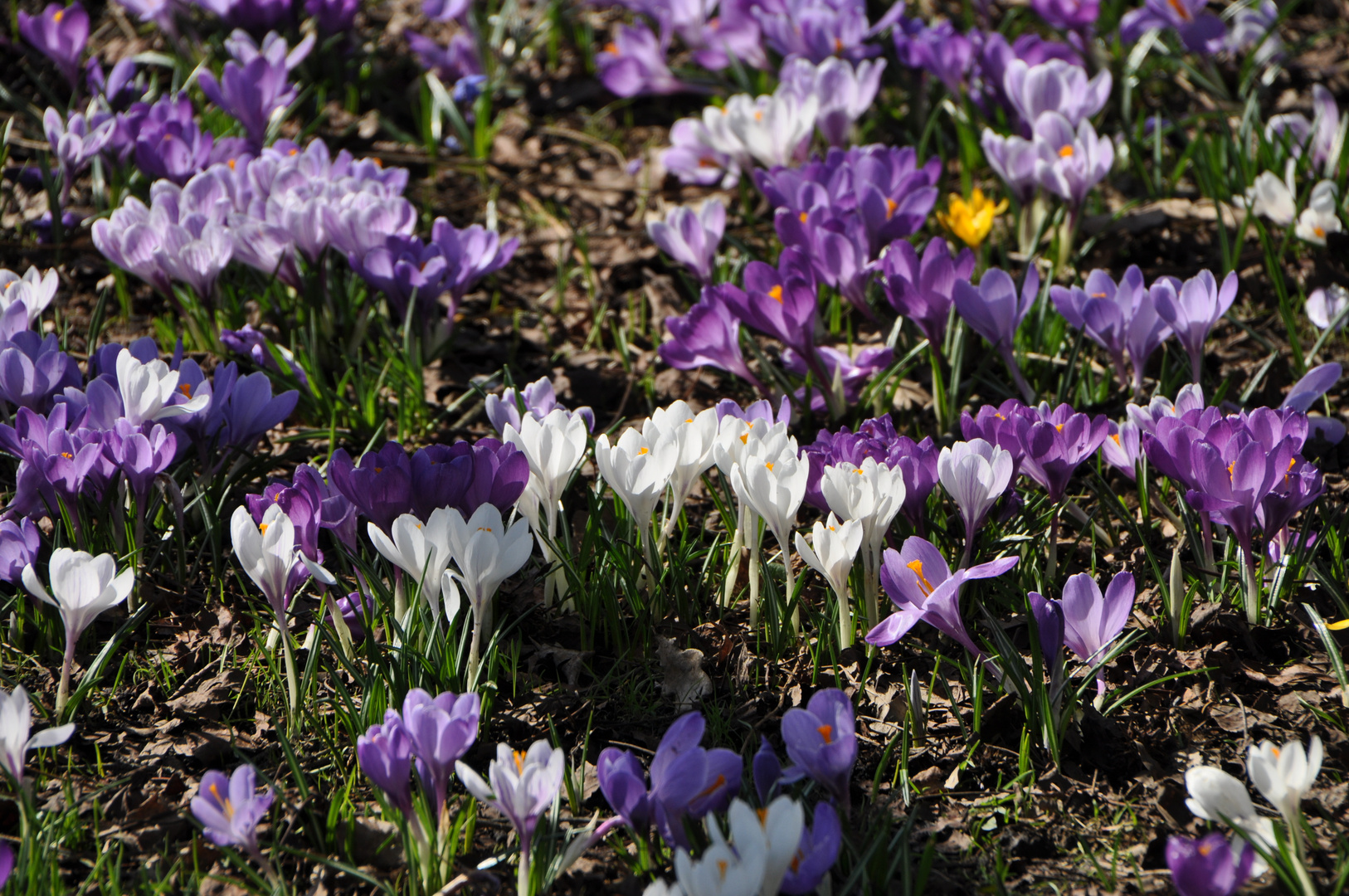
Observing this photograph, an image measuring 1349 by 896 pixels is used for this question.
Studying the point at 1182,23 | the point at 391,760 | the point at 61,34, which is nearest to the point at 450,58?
the point at 61,34

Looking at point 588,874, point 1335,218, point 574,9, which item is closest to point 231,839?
point 588,874

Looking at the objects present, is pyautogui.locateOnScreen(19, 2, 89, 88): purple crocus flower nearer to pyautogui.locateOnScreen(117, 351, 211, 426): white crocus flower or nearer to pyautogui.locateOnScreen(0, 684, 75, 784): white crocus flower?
pyautogui.locateOnScreen(117, 351, 211, 426): white crocus flower

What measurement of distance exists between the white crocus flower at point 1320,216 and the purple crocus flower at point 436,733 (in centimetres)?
238

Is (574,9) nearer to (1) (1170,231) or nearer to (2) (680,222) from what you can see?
(2) (680,222)

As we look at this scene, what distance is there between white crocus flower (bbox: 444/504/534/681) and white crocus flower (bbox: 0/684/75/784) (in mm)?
522

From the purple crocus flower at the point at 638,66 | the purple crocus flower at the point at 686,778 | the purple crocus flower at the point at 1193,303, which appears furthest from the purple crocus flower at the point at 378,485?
the purple crocus flower at the point at 638,66

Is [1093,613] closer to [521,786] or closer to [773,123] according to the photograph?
[521,786]

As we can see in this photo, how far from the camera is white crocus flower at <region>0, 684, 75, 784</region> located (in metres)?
1.35

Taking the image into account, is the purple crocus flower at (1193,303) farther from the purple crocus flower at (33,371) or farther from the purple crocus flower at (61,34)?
the purple crocus flower at (61,34)

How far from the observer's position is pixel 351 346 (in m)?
2.57

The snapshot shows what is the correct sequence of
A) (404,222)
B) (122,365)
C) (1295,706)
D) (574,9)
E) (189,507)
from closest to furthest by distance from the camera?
(1295,706) → (122,365) → (189,507) → (404,222) → (574,9)

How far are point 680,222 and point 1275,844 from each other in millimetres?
1735

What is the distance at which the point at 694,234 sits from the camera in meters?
2.54

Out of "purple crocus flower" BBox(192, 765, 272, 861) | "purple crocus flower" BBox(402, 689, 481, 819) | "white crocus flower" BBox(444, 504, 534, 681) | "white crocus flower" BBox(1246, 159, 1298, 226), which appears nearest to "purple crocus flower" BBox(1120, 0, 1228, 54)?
"white crocus flower" BBox(1246, 159, 1298, 226)
